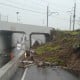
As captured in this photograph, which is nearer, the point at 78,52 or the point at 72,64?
the point at 72,64

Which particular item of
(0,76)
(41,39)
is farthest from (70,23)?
(0,76)

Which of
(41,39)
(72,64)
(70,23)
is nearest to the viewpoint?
(72,64)

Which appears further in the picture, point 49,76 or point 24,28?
point 24,28

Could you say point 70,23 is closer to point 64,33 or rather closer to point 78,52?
point 64,33

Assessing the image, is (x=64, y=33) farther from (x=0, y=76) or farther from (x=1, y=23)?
(x=0, y=76)

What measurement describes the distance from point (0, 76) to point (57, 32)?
66225mm

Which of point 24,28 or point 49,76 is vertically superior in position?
point 24,28

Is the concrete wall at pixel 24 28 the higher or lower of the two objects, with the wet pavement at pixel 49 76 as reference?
higher

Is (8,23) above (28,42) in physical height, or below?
above

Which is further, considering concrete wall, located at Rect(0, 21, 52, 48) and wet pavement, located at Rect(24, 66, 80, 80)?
concrete wall, located at Rect(0, 21, 52, 48)

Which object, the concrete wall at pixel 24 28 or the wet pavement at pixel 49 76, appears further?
the concrete wall at pixel 24 28

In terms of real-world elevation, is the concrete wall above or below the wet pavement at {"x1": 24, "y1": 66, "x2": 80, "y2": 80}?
above

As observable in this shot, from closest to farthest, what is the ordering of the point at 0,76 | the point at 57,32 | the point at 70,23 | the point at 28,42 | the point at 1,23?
the point at 0,76
the point at 1,23
the point at 28,42
the point at 57,32
the point at 70,23

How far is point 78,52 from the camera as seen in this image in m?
37.0
